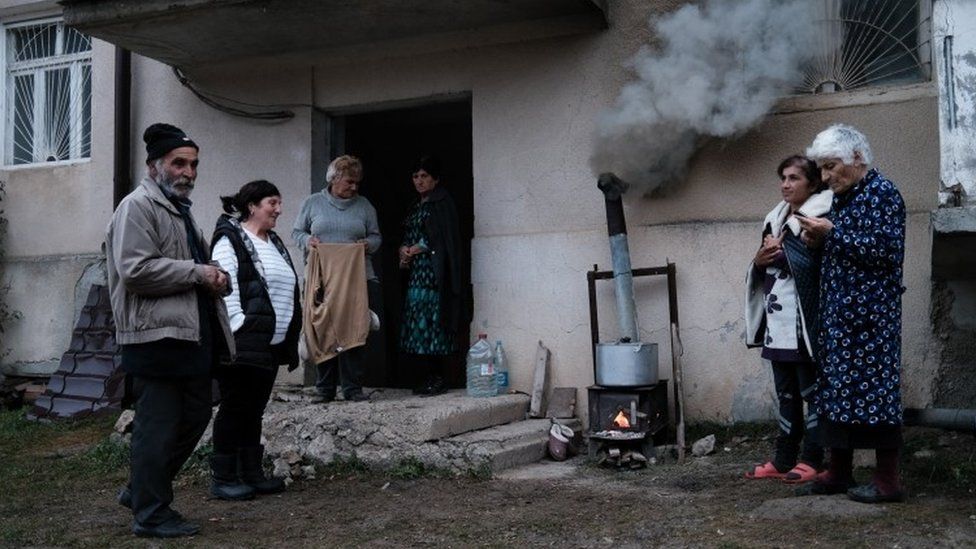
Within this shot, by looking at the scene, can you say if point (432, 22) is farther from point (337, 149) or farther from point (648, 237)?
point (648, 237)

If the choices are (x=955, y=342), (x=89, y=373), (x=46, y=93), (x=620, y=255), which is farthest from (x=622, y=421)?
(x=46, y=93)

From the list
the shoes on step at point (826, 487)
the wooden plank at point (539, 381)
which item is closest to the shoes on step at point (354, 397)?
the wooden plank at point (539, 381)

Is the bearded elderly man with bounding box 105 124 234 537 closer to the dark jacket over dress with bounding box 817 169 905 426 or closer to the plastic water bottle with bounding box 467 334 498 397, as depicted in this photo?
the plastic water bottle with bounding box 467 334 498 397

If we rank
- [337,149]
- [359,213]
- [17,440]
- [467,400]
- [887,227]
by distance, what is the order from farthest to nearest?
[337,149] → [17,440] → [359,213] → [467,400] → [887,227]

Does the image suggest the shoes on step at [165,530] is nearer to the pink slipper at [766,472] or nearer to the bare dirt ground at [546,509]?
the bare dirt ground at [546,509]

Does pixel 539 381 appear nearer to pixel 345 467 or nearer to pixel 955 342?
pixel 345 467

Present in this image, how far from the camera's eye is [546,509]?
504cm

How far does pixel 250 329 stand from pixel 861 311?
10.3 ft

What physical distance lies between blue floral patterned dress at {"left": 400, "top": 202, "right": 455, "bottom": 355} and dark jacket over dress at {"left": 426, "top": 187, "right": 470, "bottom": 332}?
52mm

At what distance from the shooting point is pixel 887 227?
14.8 feet

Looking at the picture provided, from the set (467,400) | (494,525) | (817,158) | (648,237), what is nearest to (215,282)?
(494,525)

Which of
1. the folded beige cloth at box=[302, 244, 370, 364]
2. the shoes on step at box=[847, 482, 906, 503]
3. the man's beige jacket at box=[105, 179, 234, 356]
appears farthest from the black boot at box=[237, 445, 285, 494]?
the shoes on step at box=[847, 482, 906, 503]

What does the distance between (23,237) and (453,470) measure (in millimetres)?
5977

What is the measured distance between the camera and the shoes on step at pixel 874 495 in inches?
181
